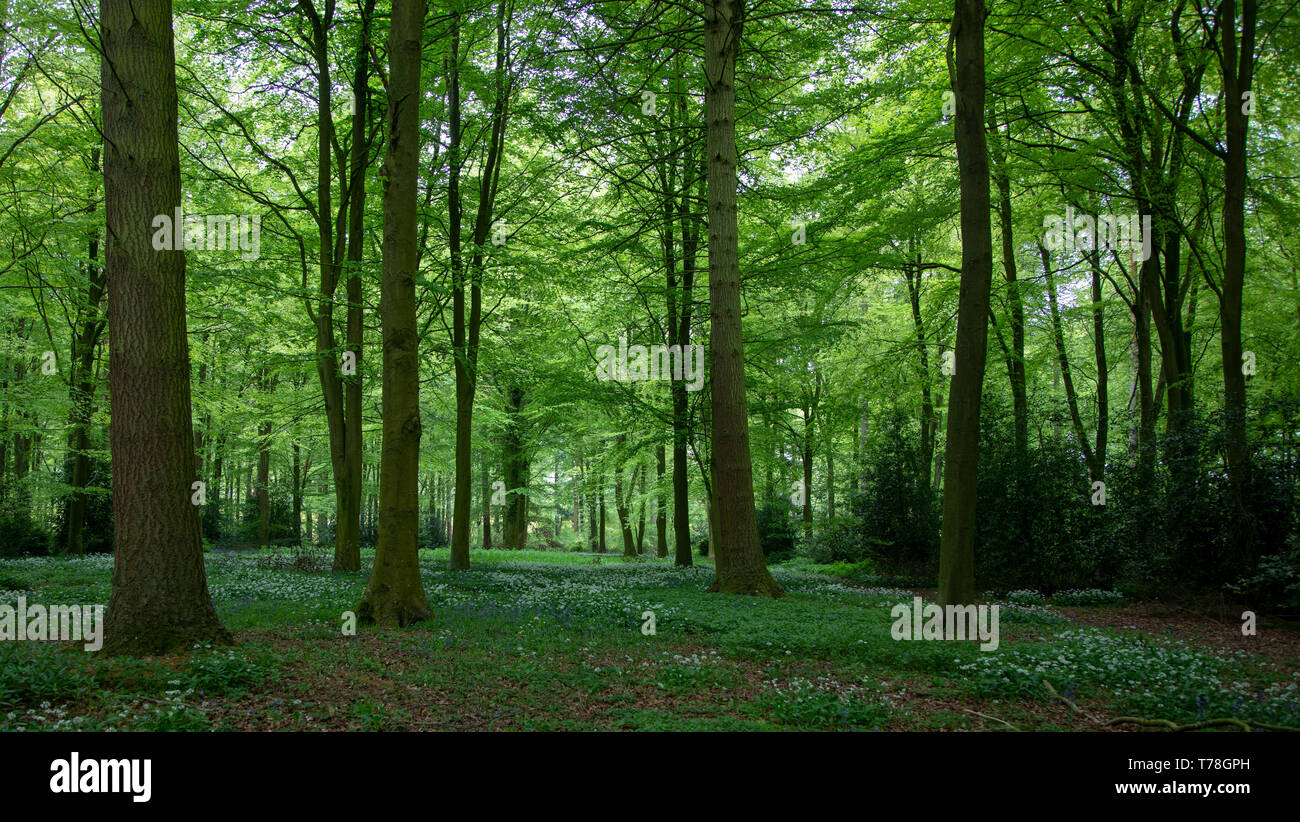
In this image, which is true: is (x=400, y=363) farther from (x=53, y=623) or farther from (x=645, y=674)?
(x=645, y=674)

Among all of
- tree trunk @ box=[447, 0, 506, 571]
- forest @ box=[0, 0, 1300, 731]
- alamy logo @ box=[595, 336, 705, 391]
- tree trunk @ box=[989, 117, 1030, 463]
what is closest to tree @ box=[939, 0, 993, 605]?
forest @ box=[0, 0, 1300, 731]

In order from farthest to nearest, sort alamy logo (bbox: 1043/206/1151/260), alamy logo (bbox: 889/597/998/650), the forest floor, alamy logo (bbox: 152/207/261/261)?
1. alamy logo (bbox: 152/207/261/261)
2. alamy logo (bbox: 1043/206/1151/260)
3. alamy logo (bbox: 889/597/998/650)
4. the forest floor

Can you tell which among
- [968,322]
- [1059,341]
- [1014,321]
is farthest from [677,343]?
[1059,341]

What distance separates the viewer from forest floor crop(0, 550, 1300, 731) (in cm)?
452

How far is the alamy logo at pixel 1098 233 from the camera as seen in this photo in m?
14.5

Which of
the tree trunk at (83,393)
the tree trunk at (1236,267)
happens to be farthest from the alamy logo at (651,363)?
the tree trunk at (83,393)

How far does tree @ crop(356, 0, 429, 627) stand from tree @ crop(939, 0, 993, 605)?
715 centimetres

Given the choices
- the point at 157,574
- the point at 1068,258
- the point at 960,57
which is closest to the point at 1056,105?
the point at 1068,258

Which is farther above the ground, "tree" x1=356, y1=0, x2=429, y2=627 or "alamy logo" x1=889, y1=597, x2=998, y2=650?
"tree" x1=356, y1=0, x2=429, y2=627

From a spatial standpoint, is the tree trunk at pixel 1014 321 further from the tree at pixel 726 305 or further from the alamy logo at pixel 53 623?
the alamy logo at pixel 53 623

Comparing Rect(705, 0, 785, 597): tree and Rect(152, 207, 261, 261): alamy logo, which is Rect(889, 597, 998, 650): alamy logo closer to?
Rect(705, 0, 785, 597): tree

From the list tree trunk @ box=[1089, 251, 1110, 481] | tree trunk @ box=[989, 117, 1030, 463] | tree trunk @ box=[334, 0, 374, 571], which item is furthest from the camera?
tree trunk @ box=[989, 117, 1030, 463]
